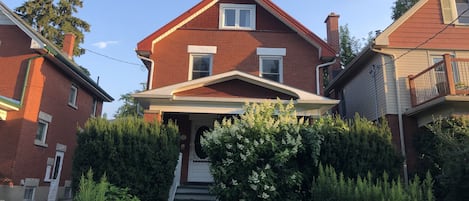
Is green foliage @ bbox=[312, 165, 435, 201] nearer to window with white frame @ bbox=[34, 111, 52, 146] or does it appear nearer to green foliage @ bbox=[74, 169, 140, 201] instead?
green foliage @ bbox=[74, 169, 140, 201]

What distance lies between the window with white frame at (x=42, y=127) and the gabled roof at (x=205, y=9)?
4.23 meters

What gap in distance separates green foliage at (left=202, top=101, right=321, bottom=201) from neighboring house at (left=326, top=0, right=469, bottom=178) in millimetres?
4868

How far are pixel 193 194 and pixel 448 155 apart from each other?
6400mm

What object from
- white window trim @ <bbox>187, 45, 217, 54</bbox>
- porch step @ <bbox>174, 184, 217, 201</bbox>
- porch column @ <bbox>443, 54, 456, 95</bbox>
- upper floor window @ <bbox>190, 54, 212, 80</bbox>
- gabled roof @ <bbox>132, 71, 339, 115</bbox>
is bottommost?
porch step @ <bbox>174, 184, 217, 201</bbox>

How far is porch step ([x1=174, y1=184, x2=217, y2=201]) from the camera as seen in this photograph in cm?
966

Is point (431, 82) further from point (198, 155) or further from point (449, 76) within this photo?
point (198, 155)

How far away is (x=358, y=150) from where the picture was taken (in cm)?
800

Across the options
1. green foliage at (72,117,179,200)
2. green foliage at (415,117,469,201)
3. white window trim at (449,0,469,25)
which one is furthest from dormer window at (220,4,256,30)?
white window trim at (449,0,469,25)

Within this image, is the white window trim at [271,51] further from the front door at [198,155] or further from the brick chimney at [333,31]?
the brick chimney at [333,31]

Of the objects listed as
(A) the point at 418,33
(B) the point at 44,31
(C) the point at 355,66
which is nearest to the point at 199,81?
(C) the point at 355,66

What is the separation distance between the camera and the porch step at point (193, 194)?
9656mm

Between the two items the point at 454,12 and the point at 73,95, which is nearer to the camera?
the point at 454,12

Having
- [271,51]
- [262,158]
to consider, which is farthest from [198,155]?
[262,158]

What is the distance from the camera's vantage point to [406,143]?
454 inches
